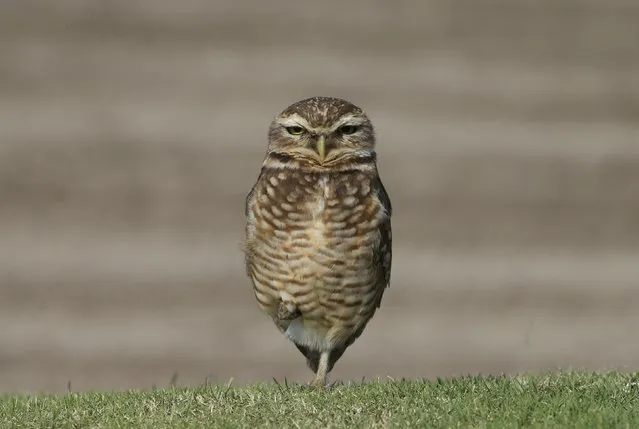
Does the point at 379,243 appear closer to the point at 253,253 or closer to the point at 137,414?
the point at 253,253

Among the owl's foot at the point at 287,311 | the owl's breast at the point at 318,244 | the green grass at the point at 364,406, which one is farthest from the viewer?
the owl's foot at the point at 287,311

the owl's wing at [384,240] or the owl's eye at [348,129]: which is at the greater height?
the owl's eye at [348,129]

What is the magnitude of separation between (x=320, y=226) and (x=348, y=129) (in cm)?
43

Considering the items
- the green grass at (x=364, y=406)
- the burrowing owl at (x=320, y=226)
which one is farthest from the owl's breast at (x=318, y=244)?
the green grass at (x=364, y=406)

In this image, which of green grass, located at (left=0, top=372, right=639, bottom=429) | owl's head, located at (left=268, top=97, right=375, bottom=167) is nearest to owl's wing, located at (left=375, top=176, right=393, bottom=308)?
owl's head, located at (left=268, top=97, right=375, bottom=167)

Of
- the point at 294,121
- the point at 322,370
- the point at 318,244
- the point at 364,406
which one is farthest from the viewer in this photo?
the point at 322,370

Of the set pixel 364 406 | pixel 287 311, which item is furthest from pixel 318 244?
pixel 364 406

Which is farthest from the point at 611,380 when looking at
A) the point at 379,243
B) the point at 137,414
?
the point at 137,414

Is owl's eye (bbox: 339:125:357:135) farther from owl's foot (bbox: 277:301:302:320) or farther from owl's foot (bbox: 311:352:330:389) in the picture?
owl's foot (bbox: 311:352:330:389)

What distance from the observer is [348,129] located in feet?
18.7

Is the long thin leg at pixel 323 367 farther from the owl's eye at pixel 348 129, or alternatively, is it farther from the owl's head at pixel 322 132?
the owl's eye at pixel 348 129

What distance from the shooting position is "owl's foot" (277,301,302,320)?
567cm

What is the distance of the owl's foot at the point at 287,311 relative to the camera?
223 inches

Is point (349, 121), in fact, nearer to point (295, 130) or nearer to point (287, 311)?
point (295, 130)
